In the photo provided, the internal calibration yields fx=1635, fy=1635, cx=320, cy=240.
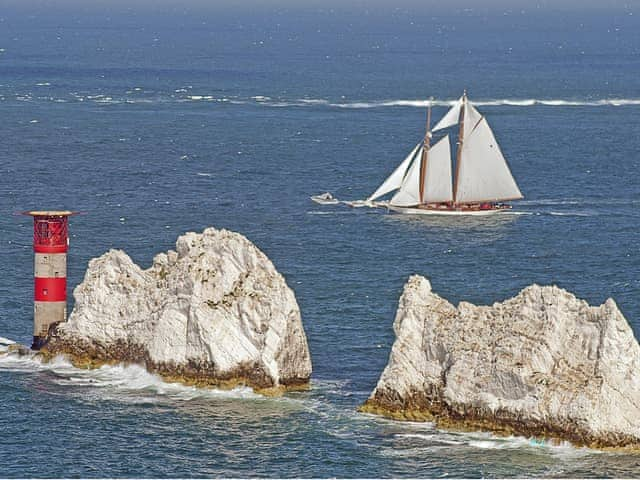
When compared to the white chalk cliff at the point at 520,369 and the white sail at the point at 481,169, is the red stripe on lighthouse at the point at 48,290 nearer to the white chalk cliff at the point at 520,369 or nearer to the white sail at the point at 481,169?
the white chalk cliff at the point at 520,369

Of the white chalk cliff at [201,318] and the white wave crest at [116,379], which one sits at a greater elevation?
the white chalk cliff at [201,318]

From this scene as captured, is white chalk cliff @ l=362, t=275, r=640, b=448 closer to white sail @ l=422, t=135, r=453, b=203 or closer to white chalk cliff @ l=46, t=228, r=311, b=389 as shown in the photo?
white chalk cliff @ l=46, t=228, r=311, b=389

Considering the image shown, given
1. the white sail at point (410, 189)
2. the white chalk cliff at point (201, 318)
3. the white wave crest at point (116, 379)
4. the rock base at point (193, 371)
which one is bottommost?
the white wave crest at point (116, 379)

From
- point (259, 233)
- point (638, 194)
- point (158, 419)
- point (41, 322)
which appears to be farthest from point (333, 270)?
point (638, 194)

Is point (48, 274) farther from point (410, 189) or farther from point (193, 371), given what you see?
point (410, 189)

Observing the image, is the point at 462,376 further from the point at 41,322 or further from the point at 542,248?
the point at 542,248

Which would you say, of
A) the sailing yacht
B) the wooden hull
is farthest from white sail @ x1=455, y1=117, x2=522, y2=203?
the wooden hull

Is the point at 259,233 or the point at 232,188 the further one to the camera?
the point at 232,188

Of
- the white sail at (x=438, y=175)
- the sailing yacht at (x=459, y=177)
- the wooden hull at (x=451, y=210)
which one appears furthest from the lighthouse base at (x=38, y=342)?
the white sail at (x=438, y=175)
